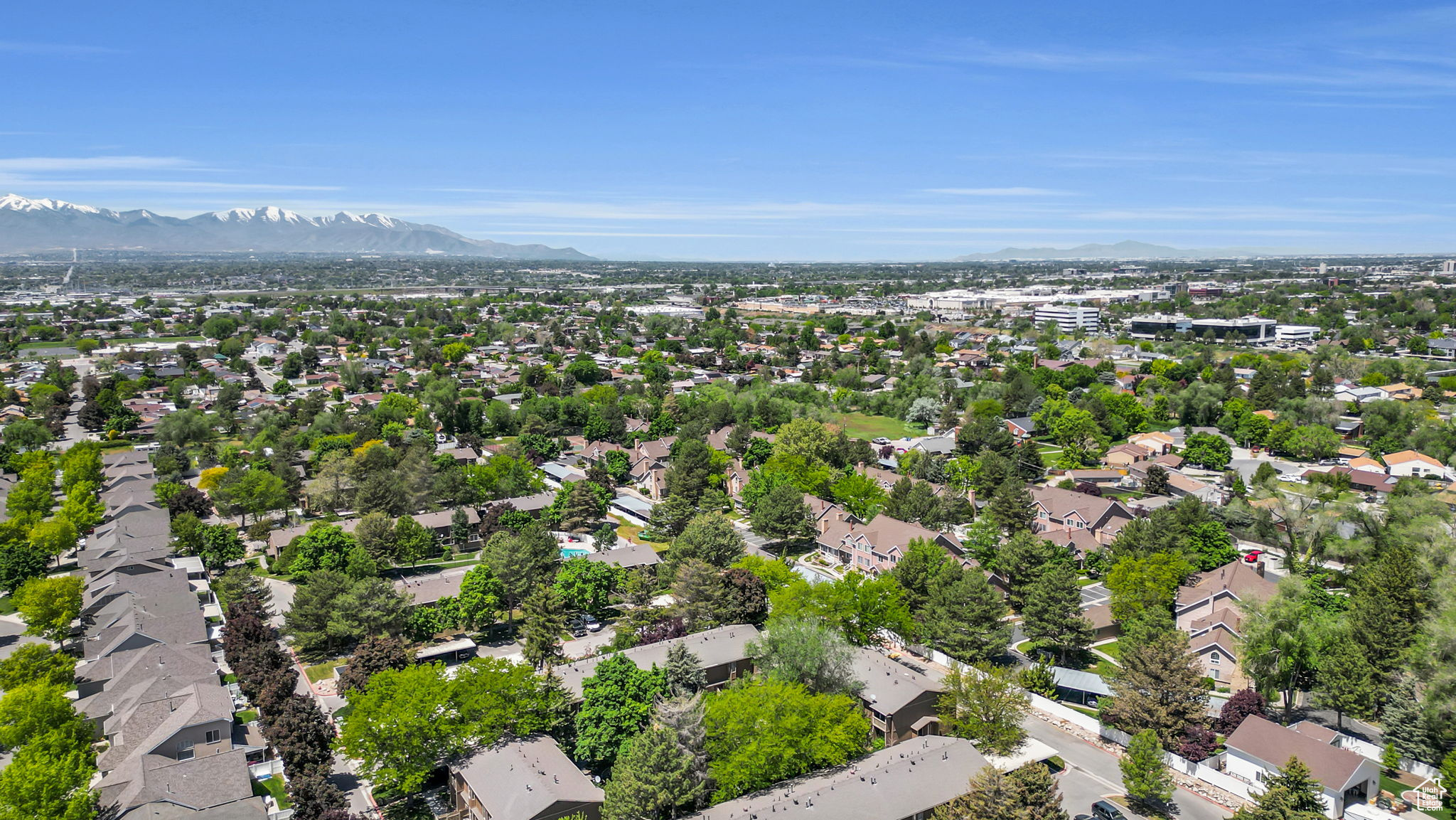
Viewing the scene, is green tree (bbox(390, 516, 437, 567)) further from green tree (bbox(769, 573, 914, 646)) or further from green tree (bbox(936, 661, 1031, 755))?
green tree (bbox(936, 661, 1031, 755))

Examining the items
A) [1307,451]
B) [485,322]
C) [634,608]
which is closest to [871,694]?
[634,608]

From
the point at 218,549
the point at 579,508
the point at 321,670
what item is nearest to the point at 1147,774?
the point at 321,670

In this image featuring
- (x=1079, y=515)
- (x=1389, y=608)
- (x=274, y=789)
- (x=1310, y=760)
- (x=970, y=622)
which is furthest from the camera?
(x=1079, y=515)

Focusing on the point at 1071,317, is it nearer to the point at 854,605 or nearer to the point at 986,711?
the point at 854,605

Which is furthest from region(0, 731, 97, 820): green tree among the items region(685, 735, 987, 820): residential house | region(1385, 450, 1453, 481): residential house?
region(1385, 450, 1453, 481): residential house

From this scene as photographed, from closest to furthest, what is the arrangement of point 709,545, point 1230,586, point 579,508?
point 1230,586
point 709,545
point 579,508
